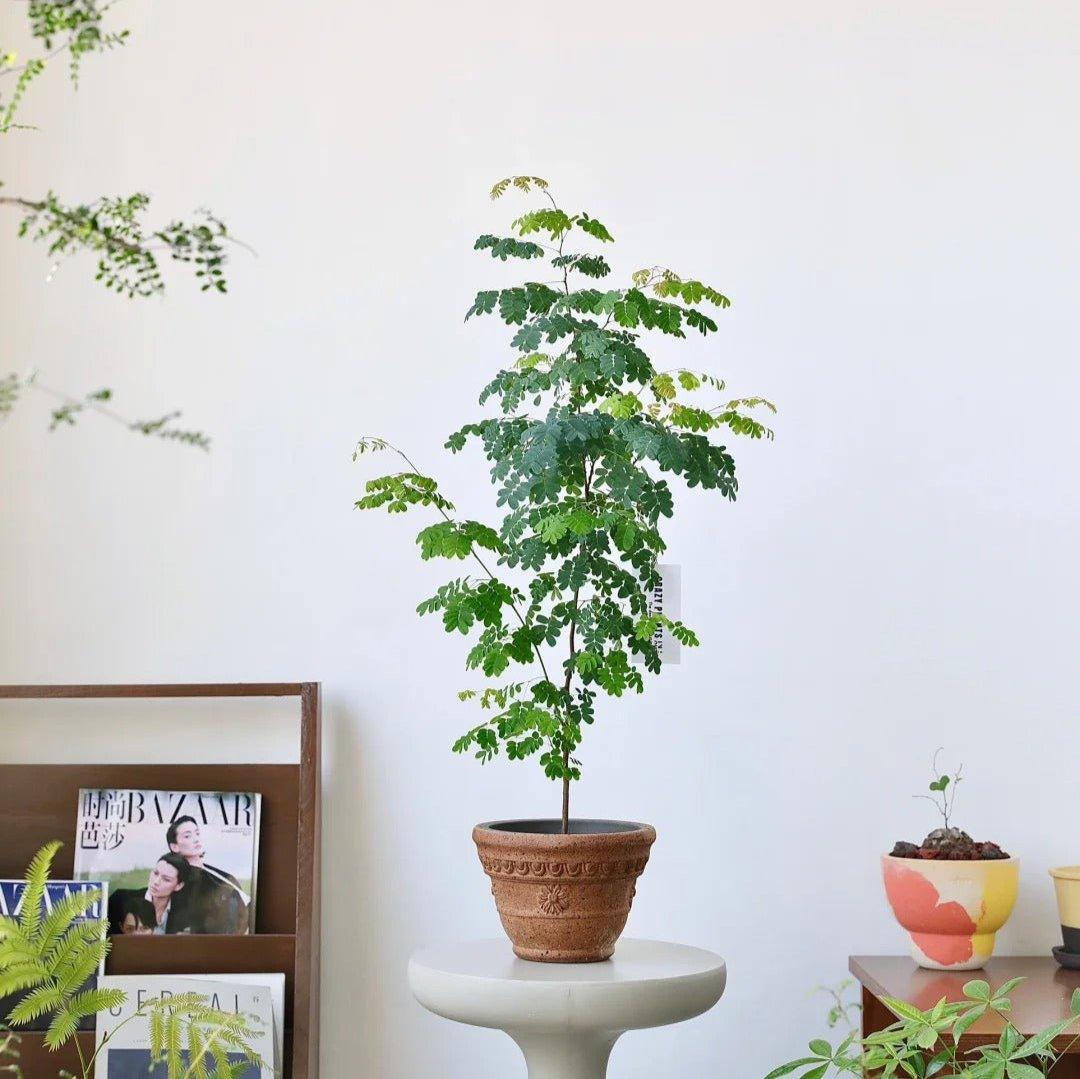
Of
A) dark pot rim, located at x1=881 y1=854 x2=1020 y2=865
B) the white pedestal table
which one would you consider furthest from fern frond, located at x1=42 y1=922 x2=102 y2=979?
dark pot rim, located at x1=881 y1=854 x2=1020 y2=865

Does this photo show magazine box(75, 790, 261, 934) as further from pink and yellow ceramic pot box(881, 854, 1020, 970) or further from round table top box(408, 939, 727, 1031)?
pink and yellow ceramic pot box(881, 854, 1020, 970)

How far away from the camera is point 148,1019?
2068mm

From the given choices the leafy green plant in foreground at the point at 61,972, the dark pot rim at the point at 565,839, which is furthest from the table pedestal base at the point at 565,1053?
the leafy green plant in foreground at the point at 61,972

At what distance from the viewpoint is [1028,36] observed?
7.87 ft

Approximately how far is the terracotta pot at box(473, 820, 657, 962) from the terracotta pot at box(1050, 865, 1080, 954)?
0.76 metres

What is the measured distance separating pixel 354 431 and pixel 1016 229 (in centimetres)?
126

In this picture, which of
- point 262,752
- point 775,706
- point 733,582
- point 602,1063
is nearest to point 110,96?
point 262,752

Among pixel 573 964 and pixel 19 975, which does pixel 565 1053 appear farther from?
pixel 19 975

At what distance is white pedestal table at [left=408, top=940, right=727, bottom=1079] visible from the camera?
1.68 meters

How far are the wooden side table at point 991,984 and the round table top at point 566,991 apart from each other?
0.96 ft

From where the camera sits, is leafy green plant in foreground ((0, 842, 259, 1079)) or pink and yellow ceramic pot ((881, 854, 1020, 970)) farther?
pink and yellow ceramic pot ((881, 854, 1020, 970))

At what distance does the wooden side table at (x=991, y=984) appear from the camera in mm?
1817

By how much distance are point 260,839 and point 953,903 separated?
114 cm

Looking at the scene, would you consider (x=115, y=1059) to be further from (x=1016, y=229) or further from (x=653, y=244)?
(x=1016, y=229)
